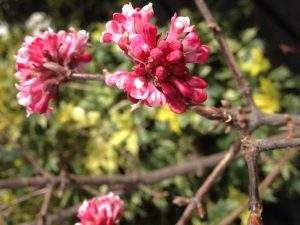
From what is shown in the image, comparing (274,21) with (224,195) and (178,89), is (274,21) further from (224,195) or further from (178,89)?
(178,89)

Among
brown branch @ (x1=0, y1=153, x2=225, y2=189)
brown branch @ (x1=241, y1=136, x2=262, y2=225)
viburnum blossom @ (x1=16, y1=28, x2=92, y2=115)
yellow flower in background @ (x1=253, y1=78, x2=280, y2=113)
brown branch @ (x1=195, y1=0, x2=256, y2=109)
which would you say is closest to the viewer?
brown branch @ (x1=241, y1=136, x2=262, y2=225)

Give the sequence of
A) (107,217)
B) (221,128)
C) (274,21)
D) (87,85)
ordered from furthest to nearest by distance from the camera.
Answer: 1. (274,21)
2. (87,85)
3. (221,128)
4. (107,217)

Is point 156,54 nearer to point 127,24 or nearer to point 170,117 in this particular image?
point 127,24

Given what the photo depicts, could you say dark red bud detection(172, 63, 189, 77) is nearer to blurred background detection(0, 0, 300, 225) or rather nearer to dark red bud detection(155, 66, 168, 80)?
dark red bud detection(155, 66, 168, 80)

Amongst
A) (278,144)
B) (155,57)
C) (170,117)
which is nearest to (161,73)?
(155,57)

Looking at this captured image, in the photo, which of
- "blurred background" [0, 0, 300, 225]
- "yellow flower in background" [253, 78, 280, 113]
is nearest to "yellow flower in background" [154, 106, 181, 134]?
"blurred background" [0, 0, 300, 225]

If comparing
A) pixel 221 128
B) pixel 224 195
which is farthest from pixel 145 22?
pixel 224 195
